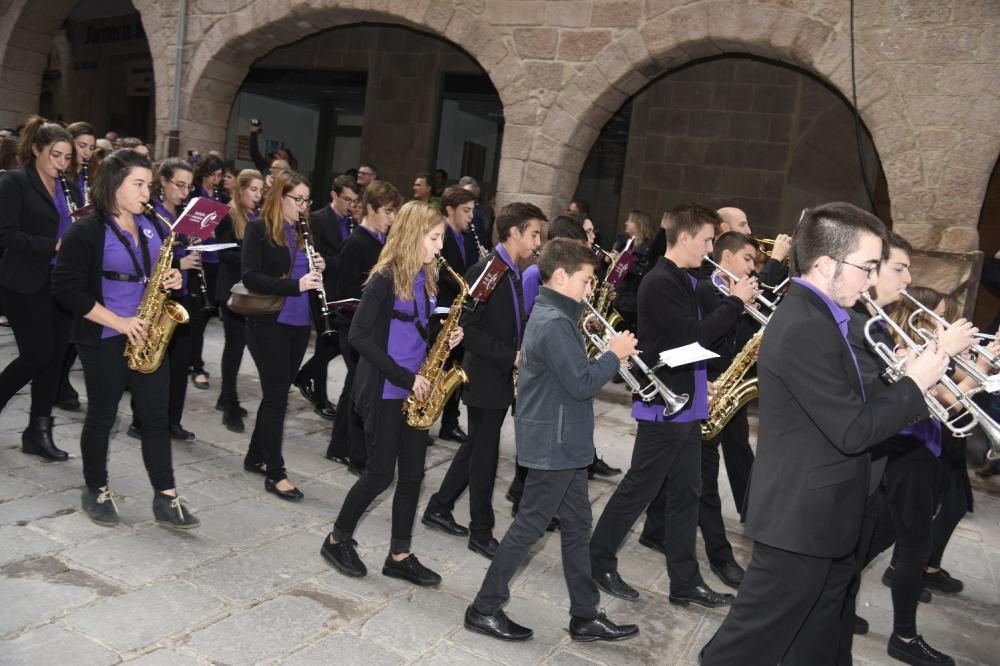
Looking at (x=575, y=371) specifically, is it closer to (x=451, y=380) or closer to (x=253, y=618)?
(x=451, y=380)

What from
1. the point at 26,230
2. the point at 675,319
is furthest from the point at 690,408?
the point at 26,230

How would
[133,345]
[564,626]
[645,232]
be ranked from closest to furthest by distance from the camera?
[564,626]
[133,345]
[645,232]

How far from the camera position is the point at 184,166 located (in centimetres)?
569

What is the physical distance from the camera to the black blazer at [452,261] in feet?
20.3

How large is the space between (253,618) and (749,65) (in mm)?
10342

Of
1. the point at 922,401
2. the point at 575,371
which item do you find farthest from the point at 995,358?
the point at 575,371

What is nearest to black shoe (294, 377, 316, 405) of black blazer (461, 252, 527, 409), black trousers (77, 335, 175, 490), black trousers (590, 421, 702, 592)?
black trousers (77, 335, 175, 490)

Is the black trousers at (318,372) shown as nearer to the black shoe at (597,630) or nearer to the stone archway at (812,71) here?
the stone archway at (812,71)

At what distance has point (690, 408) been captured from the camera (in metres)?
4.23

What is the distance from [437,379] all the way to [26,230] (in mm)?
2920

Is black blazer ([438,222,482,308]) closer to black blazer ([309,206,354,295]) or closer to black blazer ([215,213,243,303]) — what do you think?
black blazer ([309,206,354,295])

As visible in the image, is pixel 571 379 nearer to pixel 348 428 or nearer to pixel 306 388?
pixel 348 428

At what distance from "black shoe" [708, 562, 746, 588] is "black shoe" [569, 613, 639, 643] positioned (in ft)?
3.44

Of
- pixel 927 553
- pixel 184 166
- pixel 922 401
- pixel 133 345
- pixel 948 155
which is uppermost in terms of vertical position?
pixel 948 155
